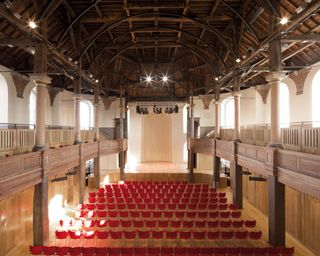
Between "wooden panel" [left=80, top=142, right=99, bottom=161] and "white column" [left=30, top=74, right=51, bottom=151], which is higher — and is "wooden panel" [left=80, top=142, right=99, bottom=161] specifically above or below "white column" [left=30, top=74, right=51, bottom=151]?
below

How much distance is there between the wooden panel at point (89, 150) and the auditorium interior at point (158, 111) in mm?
236

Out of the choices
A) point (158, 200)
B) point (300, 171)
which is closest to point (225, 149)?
point (158, 200)

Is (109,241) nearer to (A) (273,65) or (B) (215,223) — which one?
(B) (215,223)

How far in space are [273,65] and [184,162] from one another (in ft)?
76.3

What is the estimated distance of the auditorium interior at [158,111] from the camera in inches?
480

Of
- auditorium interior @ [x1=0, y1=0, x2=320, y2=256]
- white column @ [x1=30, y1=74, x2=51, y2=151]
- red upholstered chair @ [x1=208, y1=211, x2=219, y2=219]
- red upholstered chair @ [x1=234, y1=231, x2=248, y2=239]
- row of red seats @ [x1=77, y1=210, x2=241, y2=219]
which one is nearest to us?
auditorium interior @ [x1=0, y1=0, x2=320, y2=256]

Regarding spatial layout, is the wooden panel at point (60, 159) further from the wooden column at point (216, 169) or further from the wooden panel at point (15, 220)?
the wooden column at point (216, 169)

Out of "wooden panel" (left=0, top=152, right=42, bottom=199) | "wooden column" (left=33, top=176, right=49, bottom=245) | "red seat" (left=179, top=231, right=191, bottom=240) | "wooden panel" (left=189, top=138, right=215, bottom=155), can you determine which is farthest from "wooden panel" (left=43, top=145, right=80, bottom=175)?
"wooden panel" (left=189, top=138, right=215, bottom=155)

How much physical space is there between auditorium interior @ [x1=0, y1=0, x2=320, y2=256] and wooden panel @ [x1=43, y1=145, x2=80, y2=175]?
9 centimetres

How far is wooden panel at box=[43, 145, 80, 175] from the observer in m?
13.5

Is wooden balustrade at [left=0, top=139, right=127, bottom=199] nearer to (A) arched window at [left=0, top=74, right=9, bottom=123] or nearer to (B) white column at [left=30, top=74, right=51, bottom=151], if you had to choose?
(B) white column at [left=30, top=74, right=51, bottom=151]

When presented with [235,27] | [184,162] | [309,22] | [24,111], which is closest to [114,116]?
[184,162]

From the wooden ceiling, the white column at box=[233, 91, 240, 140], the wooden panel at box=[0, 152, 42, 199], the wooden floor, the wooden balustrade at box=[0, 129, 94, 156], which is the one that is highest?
the wooden ceiling

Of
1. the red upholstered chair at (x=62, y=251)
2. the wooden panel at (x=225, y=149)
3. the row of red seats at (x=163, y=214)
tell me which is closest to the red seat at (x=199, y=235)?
the row of red seats at (x=163, y=214)
